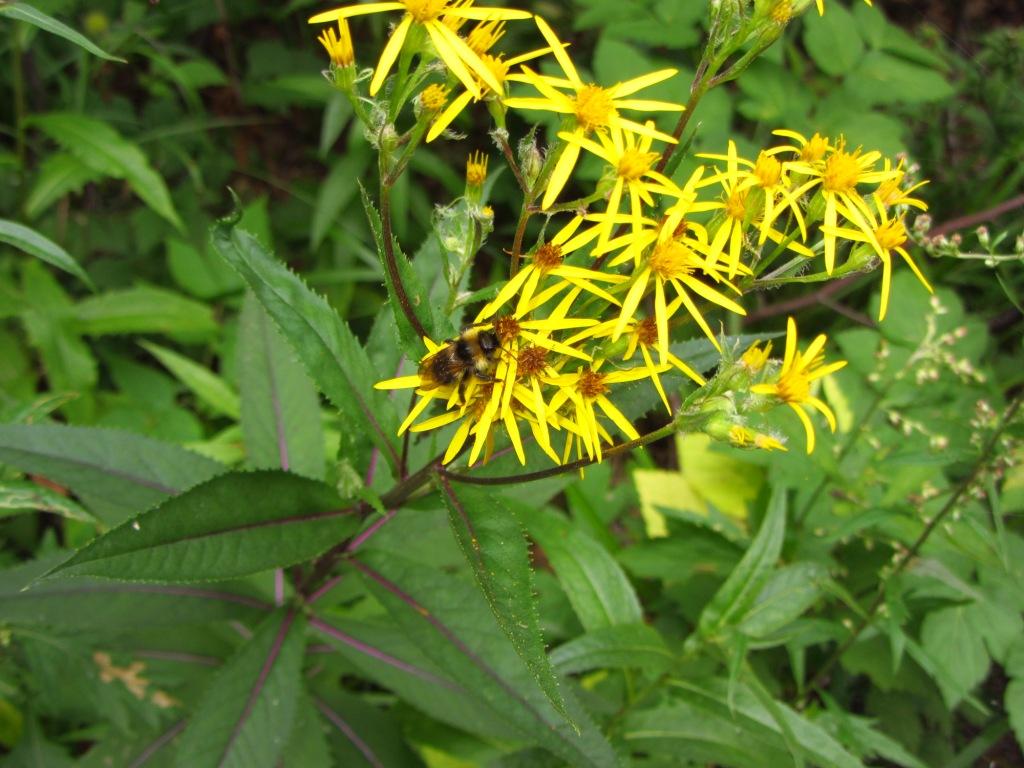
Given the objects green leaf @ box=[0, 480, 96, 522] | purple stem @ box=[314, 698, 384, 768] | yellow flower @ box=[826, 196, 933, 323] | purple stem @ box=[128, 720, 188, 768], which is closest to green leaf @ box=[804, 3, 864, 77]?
yellow flower @ box=[826, 196, 933, 323]

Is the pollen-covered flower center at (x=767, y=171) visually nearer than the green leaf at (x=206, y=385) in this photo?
Yes

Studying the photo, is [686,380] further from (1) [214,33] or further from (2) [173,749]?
(1) [214,33]

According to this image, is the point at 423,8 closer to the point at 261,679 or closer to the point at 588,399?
the point at 588,399

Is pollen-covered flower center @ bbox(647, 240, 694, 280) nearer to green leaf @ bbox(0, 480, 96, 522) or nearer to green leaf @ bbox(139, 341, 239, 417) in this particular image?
green leaf @ bbox(0, 480, 96, 522)

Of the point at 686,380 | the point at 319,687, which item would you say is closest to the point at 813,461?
the point at 686,380

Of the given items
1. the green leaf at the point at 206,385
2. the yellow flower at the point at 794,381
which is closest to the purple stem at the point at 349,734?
the green leaf at the point at 206,385

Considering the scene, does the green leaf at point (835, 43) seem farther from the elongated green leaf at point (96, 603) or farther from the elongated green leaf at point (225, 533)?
the elongated green leaf at point (96, 603)
